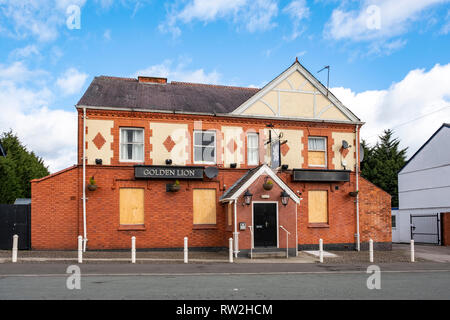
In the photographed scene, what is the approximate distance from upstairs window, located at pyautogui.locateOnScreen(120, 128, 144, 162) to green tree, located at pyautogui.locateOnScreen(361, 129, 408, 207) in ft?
111

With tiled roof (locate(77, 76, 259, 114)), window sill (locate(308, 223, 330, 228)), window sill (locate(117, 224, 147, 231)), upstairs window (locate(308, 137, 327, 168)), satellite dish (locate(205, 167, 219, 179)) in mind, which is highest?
tiled roof (locate(77, 76, 259, 114))

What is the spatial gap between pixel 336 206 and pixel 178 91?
10.5 m

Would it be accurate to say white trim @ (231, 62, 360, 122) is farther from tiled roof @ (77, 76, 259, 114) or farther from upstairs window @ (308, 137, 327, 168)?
upstairs window @ (308, 137, 327, 168)

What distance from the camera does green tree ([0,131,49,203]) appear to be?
3753 centimetres

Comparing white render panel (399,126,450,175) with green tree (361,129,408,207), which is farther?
green tree (361,129,408,207)

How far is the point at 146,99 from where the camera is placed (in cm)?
2314

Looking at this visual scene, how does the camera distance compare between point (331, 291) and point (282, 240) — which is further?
point (282, 240)

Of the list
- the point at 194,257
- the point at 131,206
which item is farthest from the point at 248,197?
the point at 131,206

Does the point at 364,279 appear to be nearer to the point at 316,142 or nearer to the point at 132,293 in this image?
the point at 132,293

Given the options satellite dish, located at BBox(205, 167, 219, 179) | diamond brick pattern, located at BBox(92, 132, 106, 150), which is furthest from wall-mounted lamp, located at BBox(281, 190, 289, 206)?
diamond brick pattern, located at BBox(92, 132, 106, 150)

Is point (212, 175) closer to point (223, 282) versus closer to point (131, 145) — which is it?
point (131, 145)

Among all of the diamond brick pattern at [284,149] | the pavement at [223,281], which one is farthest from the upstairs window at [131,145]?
the diamond brick pattern at [284,149]
